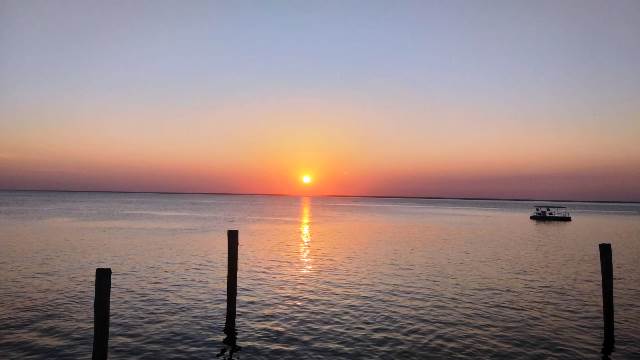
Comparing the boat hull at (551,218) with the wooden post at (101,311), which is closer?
the wooden post at (101,311)

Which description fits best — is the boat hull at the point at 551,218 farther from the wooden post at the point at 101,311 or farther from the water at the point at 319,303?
the wooden post at the point at 101,311

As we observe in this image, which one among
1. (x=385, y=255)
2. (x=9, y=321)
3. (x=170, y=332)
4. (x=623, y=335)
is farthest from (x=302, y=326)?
(x=385, y=255)

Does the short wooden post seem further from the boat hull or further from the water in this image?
the boat hull

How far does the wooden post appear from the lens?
11750 mm

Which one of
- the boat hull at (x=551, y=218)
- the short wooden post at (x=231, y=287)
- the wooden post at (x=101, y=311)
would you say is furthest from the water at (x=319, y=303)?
the boat hull at (x=551, y=218)

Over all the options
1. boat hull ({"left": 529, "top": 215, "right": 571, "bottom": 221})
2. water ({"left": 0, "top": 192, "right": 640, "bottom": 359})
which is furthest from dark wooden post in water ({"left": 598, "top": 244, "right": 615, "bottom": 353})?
boat hull ({"left": 529, "top": 215, "right": 571, "bottom": 221})

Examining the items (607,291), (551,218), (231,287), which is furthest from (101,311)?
(551,218)

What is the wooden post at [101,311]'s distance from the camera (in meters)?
11.8

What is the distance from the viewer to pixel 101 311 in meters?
11.8

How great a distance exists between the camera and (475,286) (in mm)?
28047

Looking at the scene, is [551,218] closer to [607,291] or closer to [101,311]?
[607,291]

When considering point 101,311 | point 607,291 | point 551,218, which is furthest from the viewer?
point 551,218

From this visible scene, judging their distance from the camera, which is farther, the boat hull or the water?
the boat hull

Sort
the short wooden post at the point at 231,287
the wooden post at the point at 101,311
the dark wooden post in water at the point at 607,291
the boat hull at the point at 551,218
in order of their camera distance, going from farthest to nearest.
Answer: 1. the boat hull at the point at 551,218
2. the short wooden post at the point at 231,287
3. the dark wooden post in water at the point at 607,291
4. the wooden post at the point at 101,311
